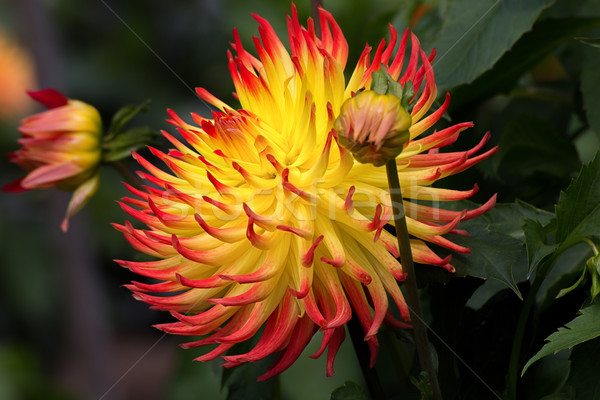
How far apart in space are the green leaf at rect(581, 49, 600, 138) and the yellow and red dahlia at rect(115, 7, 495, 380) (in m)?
0.17

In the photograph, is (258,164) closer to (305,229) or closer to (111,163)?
(305,229)

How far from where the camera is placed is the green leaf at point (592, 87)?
0.48 metres

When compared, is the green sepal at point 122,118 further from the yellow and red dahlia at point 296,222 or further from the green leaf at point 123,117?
the yellow and red dahlia at point 296,222

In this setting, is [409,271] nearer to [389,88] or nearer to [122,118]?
[389,88]

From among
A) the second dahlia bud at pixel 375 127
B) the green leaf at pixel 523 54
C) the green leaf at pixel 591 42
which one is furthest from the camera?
the green leaf at pixel 523 54

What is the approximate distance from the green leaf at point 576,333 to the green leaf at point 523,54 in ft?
0.68

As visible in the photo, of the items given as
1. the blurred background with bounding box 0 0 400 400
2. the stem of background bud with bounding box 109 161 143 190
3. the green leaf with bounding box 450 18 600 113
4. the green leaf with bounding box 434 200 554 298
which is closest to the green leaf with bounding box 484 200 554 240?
the green leaf with bounding box 434 200 554 298

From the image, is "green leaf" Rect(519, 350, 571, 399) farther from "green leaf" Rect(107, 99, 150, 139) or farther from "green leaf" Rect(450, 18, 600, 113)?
"green leaf" Rect(107, 99, 150, 139)

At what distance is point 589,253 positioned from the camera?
45 cm

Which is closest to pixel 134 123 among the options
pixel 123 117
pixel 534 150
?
pixel 123 117

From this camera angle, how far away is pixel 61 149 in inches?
20.1

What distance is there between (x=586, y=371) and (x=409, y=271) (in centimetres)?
11

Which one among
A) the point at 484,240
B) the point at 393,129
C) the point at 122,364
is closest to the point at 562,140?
the point at 484,240

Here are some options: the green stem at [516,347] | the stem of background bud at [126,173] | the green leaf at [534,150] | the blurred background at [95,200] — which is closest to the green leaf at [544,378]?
the green stem at [516,347]
